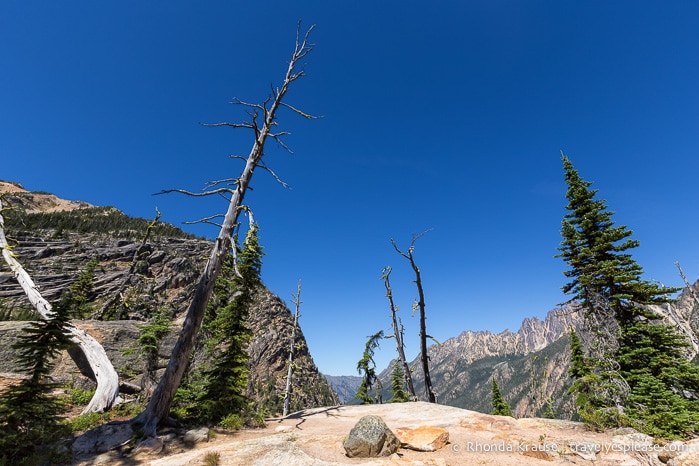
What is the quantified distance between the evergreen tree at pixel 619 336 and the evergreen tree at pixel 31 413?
14.4 m

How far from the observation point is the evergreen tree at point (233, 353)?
1120 cm

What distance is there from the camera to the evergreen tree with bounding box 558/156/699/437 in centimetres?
930

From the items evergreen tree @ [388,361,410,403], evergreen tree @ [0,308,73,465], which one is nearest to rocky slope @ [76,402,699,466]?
evergreen tree @ [0,308,73,465]

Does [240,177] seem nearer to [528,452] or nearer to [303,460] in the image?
[303,460]

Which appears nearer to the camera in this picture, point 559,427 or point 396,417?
point 559,427

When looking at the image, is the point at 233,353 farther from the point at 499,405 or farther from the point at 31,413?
the point at 499,405

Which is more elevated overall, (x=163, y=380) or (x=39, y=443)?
(x=163, y=380)

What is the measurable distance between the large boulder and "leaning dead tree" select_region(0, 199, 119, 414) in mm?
9691

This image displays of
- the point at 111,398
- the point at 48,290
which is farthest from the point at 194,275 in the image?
the point at 111,398

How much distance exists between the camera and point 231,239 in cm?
956

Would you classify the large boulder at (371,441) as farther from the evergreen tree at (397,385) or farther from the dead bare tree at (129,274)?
the evergreen tree at (397,385)

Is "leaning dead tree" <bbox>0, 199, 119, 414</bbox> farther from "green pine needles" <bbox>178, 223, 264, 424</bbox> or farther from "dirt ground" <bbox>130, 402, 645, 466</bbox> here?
"dirt ground" <bbox>130, 402, 645, 466</bbox>

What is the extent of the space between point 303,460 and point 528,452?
532 centimetres

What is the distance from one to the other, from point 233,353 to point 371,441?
8257 millimetres
